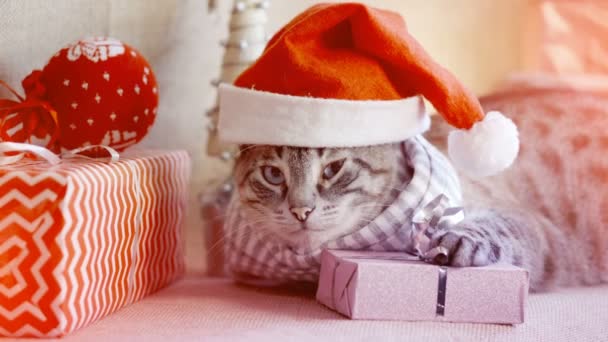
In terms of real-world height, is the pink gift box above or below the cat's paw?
below

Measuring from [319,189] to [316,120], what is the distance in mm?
123

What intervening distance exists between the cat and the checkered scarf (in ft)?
0.07

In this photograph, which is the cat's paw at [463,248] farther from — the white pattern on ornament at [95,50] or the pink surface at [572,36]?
the pink surface at [572,36]

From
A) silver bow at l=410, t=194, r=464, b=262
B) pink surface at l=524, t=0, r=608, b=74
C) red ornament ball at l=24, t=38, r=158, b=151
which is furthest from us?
pink surface at l=524, t=0, r=608, b=74

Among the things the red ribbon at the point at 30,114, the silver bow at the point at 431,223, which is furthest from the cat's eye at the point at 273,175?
the red ribbon at the point at 30,114

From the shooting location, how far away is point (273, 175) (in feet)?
4.33

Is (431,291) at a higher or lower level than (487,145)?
lower

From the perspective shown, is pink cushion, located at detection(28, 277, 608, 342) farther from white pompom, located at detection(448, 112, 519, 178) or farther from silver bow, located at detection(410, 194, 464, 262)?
white pompom, located at detection(448, 112, 519, 178)

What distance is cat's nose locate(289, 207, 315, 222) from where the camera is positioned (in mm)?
1232

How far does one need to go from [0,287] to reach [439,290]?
0.63 metres

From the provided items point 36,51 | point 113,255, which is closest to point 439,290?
point 113,255

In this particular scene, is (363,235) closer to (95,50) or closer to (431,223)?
(431,223)

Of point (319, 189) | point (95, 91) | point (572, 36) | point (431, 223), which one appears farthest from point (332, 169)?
point (572, 36)

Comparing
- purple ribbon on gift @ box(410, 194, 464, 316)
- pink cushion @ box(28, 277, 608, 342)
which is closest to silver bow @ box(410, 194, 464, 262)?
purple ribbon on gift @ box(410, 194, 464, 316)
